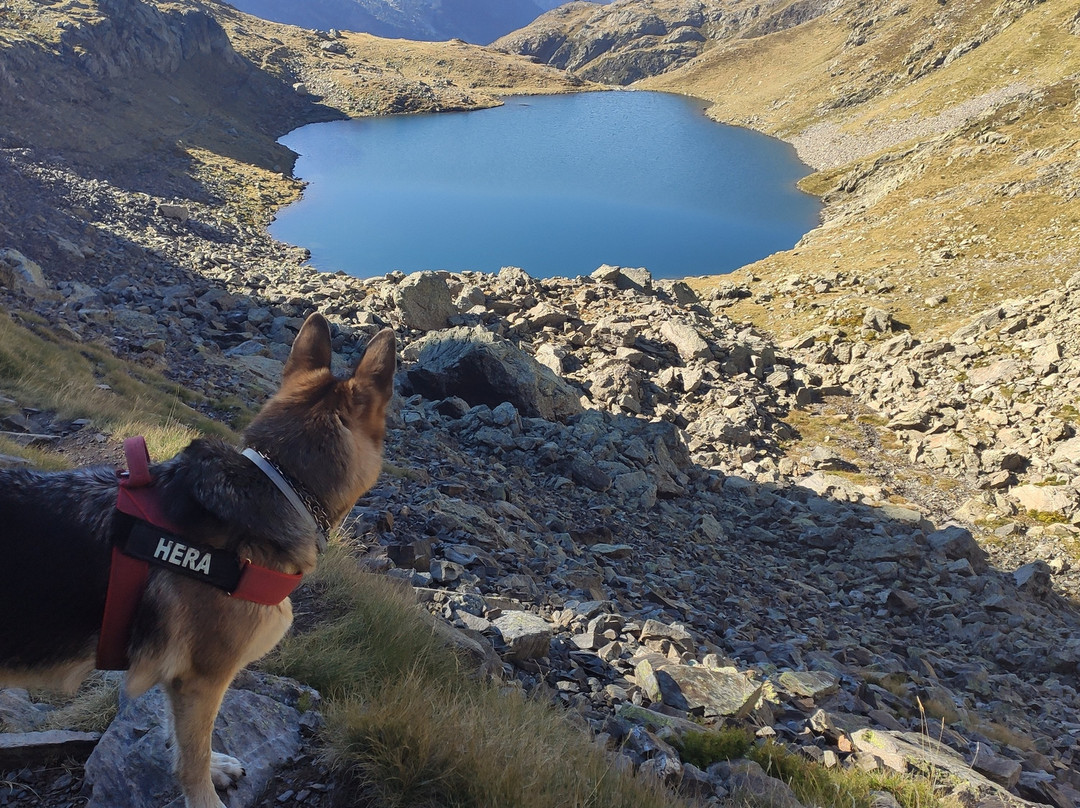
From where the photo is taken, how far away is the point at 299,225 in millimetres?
46156

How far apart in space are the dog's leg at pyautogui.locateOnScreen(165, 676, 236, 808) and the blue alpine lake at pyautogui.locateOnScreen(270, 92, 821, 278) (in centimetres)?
3754

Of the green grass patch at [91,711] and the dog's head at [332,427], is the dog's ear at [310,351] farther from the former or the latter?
the green grass patch at [91,711]

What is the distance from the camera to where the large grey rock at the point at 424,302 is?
2328cm

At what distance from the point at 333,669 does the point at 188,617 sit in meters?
1.69

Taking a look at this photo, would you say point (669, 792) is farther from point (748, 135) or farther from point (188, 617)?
point (748, 135)

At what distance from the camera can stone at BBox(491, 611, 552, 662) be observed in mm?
6289

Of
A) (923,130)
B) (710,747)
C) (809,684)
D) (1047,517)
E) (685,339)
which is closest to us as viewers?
(710,747)

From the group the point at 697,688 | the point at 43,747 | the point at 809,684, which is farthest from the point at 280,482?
the point at 809,684

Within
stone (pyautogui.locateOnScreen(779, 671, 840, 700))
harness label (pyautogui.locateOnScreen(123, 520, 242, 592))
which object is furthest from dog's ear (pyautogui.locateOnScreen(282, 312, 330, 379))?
stone (pyautogui.locateOnScreen(779, 671, 840, 700))

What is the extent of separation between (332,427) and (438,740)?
5.17ft

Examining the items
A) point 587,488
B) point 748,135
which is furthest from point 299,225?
point 748,135

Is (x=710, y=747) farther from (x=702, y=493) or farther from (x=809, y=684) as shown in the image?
(x=702, y=493)

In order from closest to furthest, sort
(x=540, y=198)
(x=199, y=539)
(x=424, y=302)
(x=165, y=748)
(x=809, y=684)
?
1. (x=199, y=539)
2. (x=165, y=748)
3. (x=809, y=684)
4. (x=424, y=302)
5. (x=540, y=198)

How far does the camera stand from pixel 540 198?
55500 mm
